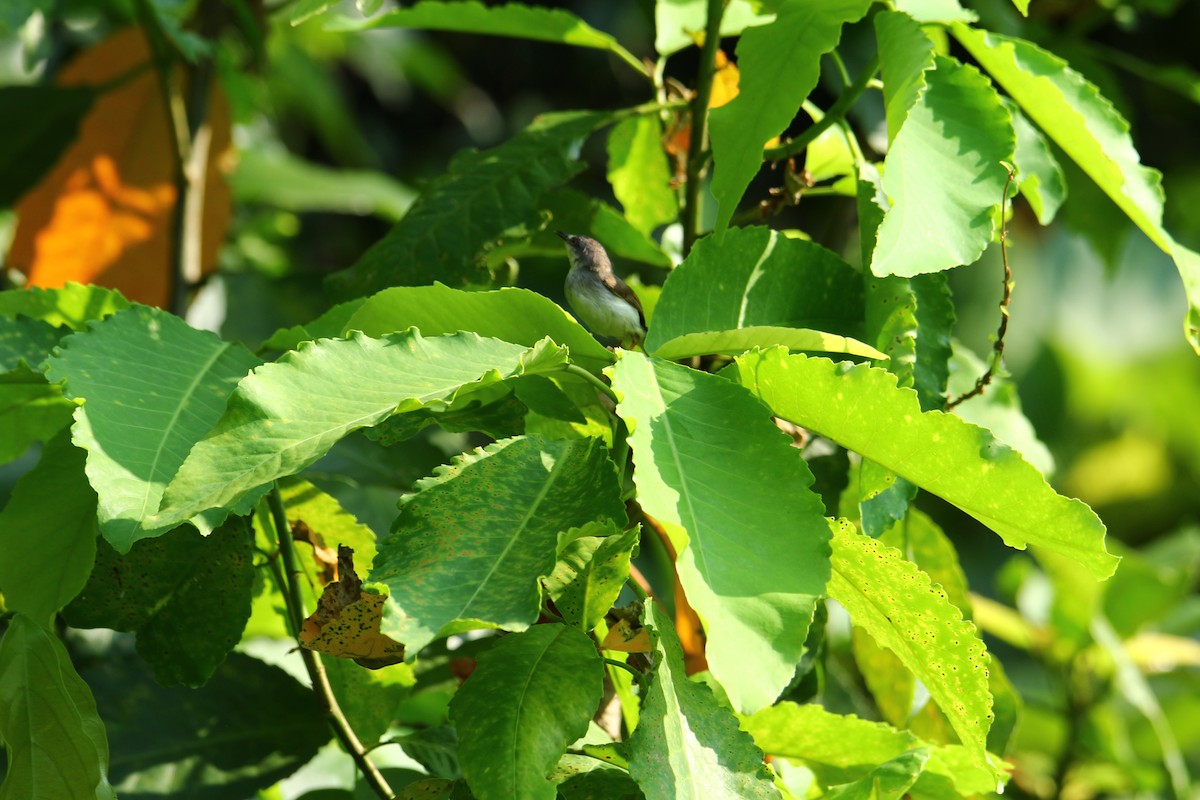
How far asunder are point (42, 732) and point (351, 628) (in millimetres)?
193

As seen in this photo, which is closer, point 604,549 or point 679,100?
point 604,549

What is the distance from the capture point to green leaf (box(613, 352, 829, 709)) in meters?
0.58

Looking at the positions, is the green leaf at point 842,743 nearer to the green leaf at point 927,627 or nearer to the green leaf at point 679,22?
the green leaf at point 927,627

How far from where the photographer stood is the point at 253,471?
2.02 ft

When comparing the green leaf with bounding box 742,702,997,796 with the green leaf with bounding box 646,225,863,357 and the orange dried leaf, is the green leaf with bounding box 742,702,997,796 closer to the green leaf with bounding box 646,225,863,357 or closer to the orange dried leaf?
the green leaf with bounding box 646,225,863,357

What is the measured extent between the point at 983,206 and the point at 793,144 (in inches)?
8.8

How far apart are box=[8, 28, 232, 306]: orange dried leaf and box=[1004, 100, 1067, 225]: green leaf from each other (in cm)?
104

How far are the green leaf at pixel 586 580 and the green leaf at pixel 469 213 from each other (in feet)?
1.18

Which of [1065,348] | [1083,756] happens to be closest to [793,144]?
[1083,756]

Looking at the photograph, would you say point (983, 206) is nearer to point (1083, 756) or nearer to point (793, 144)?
point (793, 144)

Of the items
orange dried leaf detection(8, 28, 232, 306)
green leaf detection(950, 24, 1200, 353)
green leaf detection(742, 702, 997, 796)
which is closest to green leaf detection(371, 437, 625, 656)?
green leaf detection(742, 702, 997, 796)

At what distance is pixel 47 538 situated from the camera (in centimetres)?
77

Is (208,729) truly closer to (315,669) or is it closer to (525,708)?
(315,669)

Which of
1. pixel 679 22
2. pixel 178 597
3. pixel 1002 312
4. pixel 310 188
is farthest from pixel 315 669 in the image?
pixel 310 188
